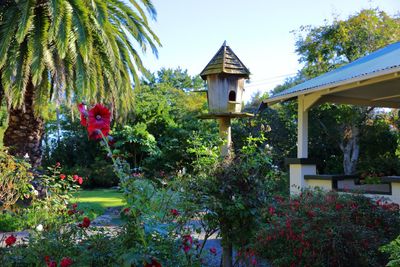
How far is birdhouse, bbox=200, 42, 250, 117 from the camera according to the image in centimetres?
895

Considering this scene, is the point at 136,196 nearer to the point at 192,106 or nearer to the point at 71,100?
the point at 71,100

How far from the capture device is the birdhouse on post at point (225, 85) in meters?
8.92

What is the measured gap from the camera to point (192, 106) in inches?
949

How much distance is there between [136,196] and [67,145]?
20860 millimetres

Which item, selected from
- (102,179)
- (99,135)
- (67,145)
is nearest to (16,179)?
(99,135)

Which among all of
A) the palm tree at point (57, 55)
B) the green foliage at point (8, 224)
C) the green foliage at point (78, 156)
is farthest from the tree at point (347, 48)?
the green foliage at point (8, 224)

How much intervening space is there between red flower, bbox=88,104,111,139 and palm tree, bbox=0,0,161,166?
22.0 ft

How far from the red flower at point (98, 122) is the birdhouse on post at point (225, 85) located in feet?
19.1

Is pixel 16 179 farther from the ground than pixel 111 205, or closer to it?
farther from the ground

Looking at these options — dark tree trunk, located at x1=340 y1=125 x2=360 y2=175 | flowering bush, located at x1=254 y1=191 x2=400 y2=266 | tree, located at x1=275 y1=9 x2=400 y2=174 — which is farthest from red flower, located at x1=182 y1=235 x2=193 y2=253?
dark tree trunk, located at x1=340 y1=125 x2=360 y2=175

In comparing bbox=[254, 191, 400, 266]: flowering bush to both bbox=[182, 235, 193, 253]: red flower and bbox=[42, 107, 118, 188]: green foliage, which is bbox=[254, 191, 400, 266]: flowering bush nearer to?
bbox=[182, 235, 193, 253]: red flower

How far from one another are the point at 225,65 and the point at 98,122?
625 cm

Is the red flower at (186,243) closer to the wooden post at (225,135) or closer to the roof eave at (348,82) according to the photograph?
the wooden post at (225,135)

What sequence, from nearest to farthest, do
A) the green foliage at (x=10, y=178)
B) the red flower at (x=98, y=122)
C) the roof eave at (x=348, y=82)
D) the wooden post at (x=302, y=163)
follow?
the red flower at (x=98, y=122)
the roof eave at (x=348, y=82)
the green foliage at (x=10, y=178)
the wooden post at (x=302, y=163)
